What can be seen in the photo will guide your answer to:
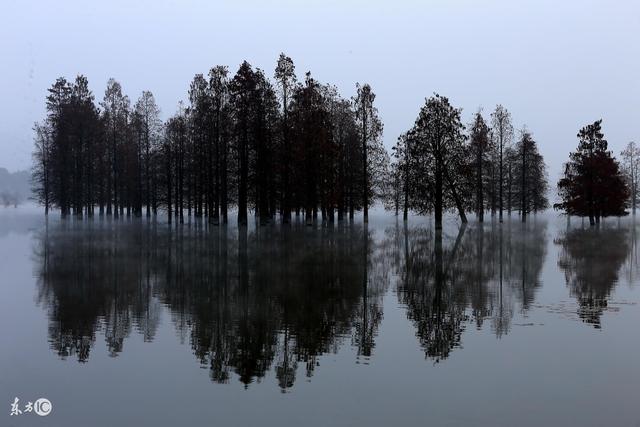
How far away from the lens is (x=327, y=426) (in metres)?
6.44

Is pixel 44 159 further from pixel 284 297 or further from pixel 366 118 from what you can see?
pixel 284 297

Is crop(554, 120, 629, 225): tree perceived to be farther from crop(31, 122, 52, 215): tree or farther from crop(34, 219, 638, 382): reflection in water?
crop(31, 122, 52, 215): tree

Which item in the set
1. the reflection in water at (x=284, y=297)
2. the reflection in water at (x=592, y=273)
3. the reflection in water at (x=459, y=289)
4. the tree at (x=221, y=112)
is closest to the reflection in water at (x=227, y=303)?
the reflection in water at (x=284, y=297)

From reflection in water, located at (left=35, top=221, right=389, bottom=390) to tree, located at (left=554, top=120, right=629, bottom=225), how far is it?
5320cm

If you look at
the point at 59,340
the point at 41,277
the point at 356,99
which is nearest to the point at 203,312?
the point at 59,340

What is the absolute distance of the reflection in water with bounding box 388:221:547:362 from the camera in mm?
11438

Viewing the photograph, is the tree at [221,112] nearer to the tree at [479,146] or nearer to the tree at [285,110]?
the tree at [285,110]

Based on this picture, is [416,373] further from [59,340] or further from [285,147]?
[285,147]

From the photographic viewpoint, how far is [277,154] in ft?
190

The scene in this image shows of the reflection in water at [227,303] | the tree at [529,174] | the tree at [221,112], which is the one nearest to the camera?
the reflection in water at [227,303]

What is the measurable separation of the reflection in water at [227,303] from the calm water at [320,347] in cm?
6

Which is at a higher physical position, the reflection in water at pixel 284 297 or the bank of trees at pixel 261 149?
the bank of trees at pixel 261 149

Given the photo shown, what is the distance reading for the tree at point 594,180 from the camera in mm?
68750

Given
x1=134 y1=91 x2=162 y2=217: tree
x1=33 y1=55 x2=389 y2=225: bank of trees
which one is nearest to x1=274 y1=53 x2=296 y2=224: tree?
x1=33 y1=55 x2=389 y2=225: bank of trees
